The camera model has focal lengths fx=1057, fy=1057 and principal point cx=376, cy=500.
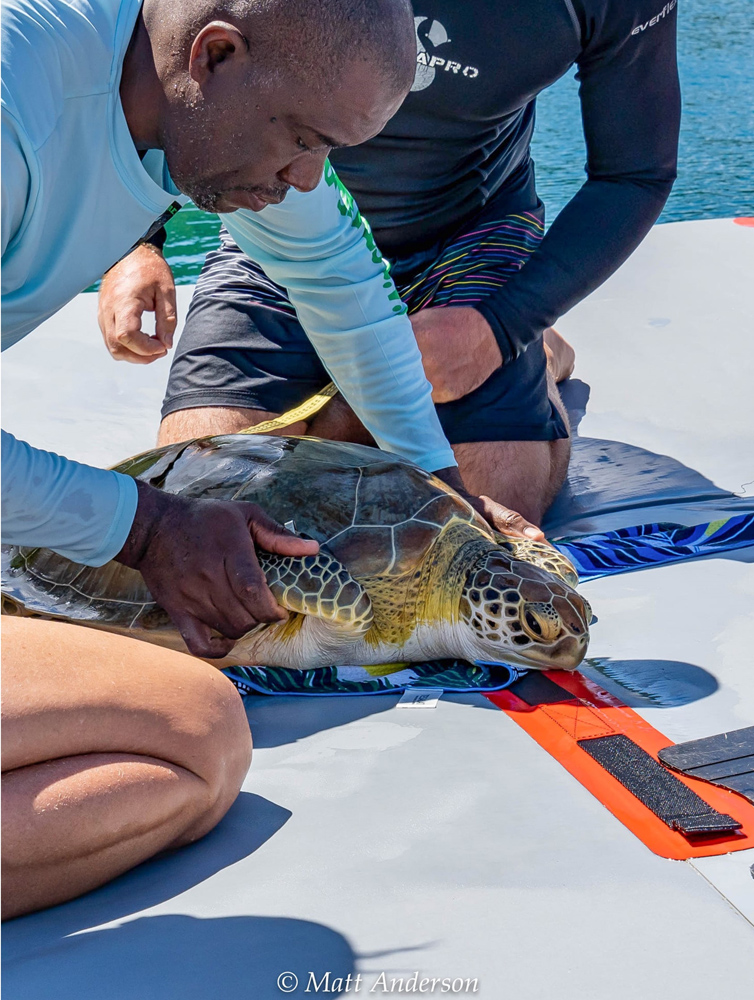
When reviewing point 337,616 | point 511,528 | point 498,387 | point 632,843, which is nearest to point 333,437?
point 498,387

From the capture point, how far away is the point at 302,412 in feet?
6.82

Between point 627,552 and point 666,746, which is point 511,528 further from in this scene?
point 666,746

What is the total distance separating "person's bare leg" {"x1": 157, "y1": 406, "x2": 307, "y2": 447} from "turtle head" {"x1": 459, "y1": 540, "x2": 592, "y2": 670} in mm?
705

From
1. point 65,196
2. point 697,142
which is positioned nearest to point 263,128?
point 65,196

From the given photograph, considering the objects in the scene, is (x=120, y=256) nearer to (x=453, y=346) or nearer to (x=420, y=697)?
(x=420, y=697)

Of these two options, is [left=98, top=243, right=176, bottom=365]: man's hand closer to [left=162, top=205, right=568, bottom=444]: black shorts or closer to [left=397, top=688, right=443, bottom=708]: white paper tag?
[left=162, top=205, right=568, bottom=444]: black shorts

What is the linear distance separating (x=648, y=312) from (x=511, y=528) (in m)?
1.56

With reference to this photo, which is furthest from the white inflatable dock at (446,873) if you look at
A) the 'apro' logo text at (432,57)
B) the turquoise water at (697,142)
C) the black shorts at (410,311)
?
the turquoise water at (697,142)

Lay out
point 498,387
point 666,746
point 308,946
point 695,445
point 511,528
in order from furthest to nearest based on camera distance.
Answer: point 695,445
point 498,387
point 511,528
point 666,746
point 308,946

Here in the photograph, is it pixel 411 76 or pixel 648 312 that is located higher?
pixel 411 76

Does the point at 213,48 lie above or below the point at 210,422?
above

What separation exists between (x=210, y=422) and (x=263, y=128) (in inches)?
44.1

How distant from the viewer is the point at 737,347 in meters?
2.76

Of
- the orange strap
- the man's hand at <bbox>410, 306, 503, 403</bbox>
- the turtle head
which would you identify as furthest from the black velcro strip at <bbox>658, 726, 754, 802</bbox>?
the man's hand at <bbox>410, 306, 503, 403</bbox>
